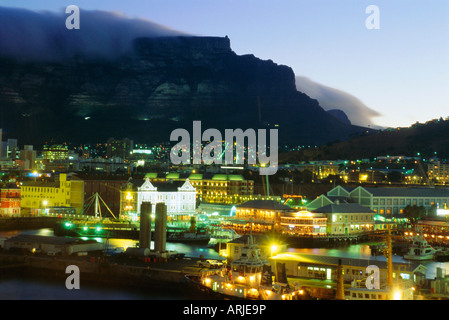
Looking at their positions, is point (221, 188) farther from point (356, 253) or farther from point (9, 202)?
point (356, 253)

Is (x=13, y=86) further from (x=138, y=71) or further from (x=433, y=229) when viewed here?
(x=433, y=229)

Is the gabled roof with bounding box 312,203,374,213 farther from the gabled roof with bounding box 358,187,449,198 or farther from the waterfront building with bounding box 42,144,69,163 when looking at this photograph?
the waterfront building with bounding box 42,144,69,163

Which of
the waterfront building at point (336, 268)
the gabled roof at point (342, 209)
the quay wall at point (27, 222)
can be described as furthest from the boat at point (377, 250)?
the quay wall at point (27, 222)

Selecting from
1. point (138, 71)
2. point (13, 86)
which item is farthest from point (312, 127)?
point (13, 86)

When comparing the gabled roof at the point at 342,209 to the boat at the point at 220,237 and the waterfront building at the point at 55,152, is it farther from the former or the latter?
the waterfront building at the point at 55,152

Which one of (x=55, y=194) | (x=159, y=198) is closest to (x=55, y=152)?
(x=55, y=194)
